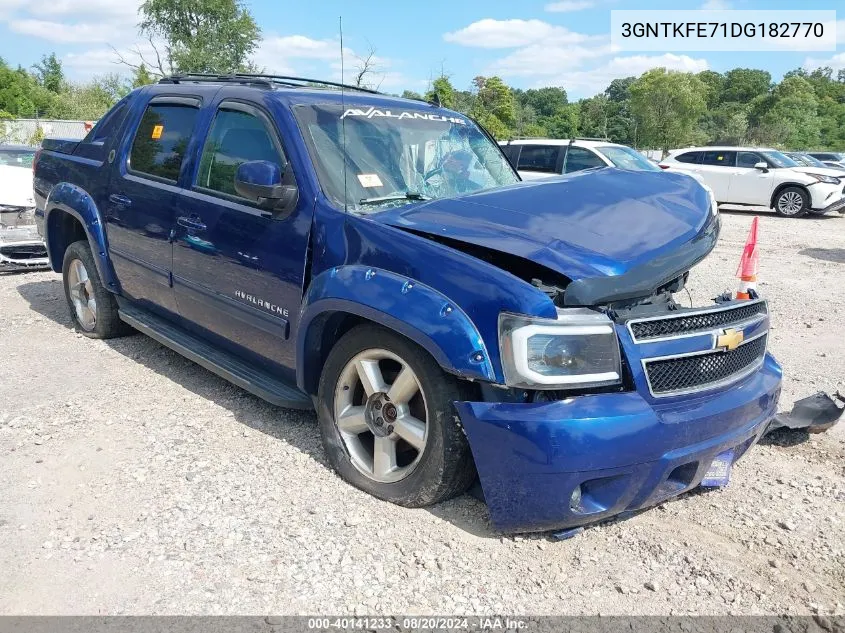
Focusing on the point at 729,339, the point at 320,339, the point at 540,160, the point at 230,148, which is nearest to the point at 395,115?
the point at 230,148

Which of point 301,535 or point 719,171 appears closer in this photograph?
point 301,535

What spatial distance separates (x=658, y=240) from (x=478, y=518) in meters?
1.45

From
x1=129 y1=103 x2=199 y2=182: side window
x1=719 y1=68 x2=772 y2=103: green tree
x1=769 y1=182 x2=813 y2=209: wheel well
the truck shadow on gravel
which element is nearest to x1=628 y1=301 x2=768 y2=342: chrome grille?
the truck shadow on gravel

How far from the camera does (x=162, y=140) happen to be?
15.2ft

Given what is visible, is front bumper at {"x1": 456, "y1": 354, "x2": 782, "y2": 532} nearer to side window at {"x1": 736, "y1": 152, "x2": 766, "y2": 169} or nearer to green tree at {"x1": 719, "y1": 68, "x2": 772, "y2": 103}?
side window at {"x1": 736, "y1": 152, "x2": 766, "y2": 169}

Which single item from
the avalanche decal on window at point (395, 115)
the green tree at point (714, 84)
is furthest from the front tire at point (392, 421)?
the green tree at point (714, 84)

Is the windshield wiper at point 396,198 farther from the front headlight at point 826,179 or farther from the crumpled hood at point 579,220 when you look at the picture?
the front headlight at point 826,179

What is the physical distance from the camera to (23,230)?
8250 mm

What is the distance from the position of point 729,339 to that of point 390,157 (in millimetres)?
1932

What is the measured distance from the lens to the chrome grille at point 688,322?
274 centimetres

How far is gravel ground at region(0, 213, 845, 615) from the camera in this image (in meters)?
2.64

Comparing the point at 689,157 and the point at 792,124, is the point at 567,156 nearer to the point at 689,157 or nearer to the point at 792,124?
the point at 689,157

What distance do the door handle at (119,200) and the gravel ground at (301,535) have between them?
4.26 ft

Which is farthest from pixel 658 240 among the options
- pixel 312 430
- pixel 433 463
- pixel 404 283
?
pixel 312 430
